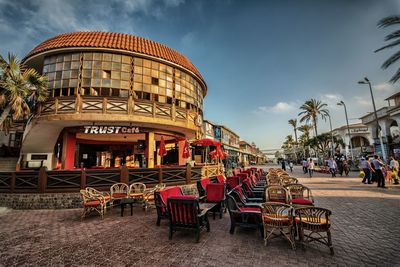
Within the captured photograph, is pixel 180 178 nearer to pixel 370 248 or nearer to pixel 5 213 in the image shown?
pixel 5 213

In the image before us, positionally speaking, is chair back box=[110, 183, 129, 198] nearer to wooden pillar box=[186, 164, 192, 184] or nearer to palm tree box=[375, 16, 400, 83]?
wooden pillar box=[186, 164, 192, 184]

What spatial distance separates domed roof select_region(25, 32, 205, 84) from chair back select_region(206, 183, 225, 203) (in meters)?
11.0

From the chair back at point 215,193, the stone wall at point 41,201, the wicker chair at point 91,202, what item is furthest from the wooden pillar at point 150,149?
the chair back at point 215,193

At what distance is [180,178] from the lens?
1197cm

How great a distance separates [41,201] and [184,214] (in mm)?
8036

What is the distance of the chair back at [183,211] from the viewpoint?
4.99 m

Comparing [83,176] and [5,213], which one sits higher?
[83,176]

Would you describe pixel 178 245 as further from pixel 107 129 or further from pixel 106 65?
pixel 106 65

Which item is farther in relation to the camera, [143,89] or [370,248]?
[143,89]

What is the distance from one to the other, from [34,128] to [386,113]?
36300mm

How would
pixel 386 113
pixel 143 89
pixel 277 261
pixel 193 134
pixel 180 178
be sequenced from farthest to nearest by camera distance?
pixel 386 113 → pixel 193 134 → pixel 143 89 → pixel 180 178 → pixel 277 261

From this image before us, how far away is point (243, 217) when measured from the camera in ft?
17.3

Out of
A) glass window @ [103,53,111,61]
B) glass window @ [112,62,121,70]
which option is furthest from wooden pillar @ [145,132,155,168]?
glass window @ [103,53,111,61]

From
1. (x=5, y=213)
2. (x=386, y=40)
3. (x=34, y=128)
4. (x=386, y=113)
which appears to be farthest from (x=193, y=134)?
(x=386, y=113)
